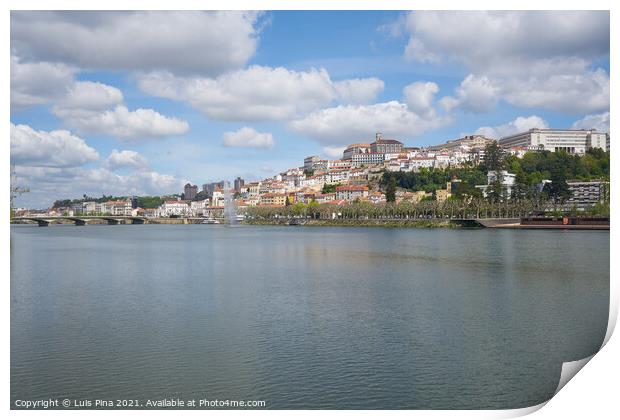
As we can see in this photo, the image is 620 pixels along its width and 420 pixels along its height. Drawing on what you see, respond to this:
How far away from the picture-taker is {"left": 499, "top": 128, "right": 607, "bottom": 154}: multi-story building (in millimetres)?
37875

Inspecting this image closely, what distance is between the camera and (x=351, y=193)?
4469cm

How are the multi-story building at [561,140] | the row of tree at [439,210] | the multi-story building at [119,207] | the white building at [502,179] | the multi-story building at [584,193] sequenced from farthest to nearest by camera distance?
the multi-story building at [119,207], the multi-story building at [561,140], the white building at [502,179], the row of tree at [439,210], the multi-story building at [584,193]

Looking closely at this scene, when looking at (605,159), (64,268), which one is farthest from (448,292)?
(605,159)

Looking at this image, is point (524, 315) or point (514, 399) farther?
point (524, 315)

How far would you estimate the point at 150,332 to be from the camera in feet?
16.5

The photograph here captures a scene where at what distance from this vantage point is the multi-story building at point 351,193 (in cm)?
4391

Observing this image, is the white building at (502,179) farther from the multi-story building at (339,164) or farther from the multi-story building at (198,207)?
the multi-story building at (198,207)

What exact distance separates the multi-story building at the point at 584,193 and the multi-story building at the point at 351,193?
16.3 m

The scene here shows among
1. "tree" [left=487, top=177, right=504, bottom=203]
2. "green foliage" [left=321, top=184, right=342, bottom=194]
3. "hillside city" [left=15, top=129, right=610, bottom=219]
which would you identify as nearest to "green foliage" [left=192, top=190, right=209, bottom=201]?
"hillside city" [left=15, top=129, right=610, bottom=219]

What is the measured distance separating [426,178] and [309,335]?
38567 mm

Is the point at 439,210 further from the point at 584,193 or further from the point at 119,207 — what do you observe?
the point at 119,207

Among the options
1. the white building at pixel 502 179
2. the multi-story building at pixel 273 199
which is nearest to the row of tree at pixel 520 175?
the white building at pixel 502 179
